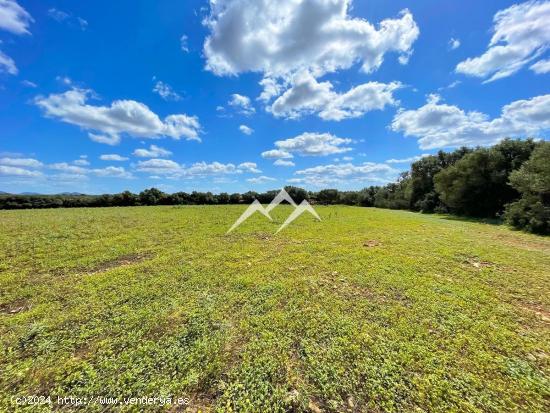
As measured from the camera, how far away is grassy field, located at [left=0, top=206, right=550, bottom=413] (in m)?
2.29

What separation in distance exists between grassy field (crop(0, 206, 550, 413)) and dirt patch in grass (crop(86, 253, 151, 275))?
79 millimetres

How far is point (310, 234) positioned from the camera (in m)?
10.9

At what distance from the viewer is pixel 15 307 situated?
3895 millimetres

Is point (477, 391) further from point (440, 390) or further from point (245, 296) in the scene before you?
point (245, 296)

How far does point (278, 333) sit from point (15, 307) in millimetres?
4545

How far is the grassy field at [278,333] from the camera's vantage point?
2.29m

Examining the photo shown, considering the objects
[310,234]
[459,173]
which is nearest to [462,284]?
[310,234]

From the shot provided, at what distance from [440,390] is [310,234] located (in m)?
8.63

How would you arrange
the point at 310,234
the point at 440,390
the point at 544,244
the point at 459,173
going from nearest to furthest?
1. the point at 440,390
2. the point at 544,244
3. the point at 310,234
4. the point at 459,173

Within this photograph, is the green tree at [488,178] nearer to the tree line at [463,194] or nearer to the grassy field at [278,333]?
the tree line at [463,194]

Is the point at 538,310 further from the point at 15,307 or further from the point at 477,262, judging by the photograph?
the point at 15,307

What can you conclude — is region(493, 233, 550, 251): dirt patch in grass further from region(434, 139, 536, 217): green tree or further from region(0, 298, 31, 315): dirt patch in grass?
region(0, 298, 31, 315): dirt patch in grass

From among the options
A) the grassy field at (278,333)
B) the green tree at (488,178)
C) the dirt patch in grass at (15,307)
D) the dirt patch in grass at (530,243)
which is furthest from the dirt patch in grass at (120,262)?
the green tree at (488,178)

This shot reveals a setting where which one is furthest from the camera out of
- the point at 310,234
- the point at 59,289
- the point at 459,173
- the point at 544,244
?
the point at 459,173
